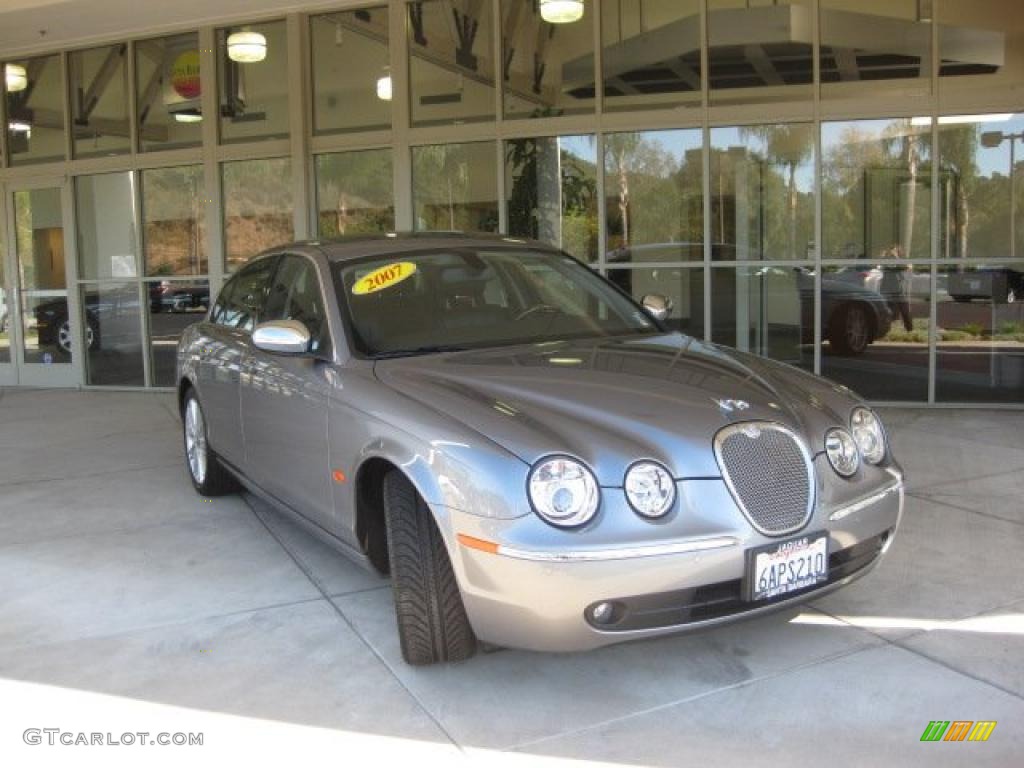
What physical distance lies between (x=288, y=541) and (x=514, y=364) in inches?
78.7

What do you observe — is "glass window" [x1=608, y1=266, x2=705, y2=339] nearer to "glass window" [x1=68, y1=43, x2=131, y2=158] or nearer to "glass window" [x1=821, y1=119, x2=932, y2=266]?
"glass window" [x1=821, y1=119, x2=932, y2=266]

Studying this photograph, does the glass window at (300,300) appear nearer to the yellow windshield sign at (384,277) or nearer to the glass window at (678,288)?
the yellow windshield sign at (384,277)

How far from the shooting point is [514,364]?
151 inches

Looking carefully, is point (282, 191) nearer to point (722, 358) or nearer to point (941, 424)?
point (941, 424)

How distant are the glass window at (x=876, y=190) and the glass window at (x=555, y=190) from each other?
223 cm

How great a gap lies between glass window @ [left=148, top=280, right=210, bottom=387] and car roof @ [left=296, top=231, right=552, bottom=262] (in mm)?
6904

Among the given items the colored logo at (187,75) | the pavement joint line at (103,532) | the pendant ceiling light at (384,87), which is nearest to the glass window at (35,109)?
the colored logo at (187,75)

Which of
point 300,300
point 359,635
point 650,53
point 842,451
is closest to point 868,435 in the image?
point 842,451

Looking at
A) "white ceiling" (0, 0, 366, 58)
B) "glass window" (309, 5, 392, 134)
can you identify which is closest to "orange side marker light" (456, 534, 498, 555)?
"glass window" (309, 5, 392, 134)

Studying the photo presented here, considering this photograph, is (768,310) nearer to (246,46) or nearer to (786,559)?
(246,46)

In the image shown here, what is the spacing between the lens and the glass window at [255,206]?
11008 millimetres

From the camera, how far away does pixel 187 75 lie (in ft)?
37.0

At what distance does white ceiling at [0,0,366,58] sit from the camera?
1007cm

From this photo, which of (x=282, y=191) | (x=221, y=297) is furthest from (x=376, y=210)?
(x=221, y=297)
